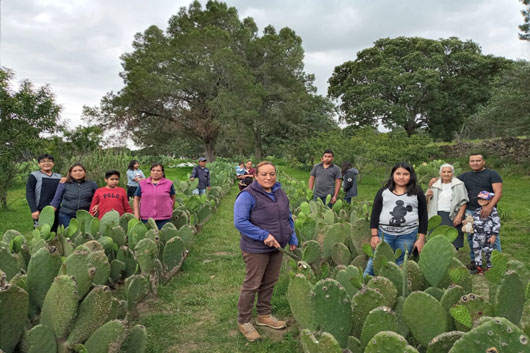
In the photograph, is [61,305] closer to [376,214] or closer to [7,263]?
[7,263]

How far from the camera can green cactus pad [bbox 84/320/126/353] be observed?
1729 mm

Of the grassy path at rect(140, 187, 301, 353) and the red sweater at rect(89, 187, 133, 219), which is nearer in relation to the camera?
the grassy path at rect(140, 187, 301, 353)

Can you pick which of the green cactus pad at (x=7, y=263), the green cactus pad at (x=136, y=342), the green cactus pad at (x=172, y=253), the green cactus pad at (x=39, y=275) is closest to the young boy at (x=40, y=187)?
the green cactus pad at (x=172, y=253)

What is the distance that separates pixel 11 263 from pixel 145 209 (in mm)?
1754

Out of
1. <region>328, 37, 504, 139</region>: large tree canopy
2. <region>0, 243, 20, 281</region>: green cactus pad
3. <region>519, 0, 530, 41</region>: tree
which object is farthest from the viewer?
<region>328, 37, 504, 139</region>: large tree canopy

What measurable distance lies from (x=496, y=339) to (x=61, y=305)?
1.72m

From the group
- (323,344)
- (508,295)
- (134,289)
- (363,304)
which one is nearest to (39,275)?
(134,289)

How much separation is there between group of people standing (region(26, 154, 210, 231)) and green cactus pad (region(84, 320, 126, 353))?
2.19 meters

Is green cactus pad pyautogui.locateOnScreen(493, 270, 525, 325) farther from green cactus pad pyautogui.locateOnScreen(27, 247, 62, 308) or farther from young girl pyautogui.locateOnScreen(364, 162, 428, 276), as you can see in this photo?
green cactus pad pyautogui.locateOnScreen(27, 247, 62, 308)

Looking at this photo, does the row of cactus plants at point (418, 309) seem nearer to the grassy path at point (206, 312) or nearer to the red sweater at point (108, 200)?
the grassy path at point (206, 312)

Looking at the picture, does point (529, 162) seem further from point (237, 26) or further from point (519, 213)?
point (237, 26)

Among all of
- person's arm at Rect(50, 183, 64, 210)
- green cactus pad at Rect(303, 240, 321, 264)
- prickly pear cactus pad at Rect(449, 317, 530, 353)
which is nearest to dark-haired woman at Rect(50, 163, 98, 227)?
person's arm at Rect(50, 183, 64, 210)

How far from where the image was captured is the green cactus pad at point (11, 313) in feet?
5.11

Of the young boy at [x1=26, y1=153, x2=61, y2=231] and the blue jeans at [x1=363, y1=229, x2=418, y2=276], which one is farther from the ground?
the young boy at [x1=26, y1=153, x2=61, y2=231]
